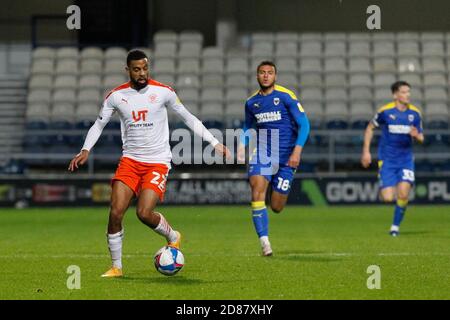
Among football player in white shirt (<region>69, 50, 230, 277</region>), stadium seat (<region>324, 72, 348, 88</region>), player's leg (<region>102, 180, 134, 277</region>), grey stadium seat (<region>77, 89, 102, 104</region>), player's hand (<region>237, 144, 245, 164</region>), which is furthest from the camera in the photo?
stadium seat (<region>324, 72, 348, 88</region>)

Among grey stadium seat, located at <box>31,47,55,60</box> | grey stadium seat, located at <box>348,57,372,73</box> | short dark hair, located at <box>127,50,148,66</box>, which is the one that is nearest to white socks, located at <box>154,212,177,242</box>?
short dark hair, located at <box>127,50,148,66</box>

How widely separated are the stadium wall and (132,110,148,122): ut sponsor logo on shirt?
599 inches

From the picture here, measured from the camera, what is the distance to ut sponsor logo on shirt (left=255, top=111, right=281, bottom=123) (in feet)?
44.5

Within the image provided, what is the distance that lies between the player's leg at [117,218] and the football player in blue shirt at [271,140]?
277cm

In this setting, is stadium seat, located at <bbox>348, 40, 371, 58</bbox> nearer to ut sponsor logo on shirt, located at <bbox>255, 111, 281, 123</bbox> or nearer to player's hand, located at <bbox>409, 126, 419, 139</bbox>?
player's hand, located at <bbox>409, 126, 419, 139</bbox>

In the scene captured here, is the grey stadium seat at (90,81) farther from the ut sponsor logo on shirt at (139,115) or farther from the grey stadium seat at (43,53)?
the ut sponsor logo on shirt at (139,115)

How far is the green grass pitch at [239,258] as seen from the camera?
961 cm

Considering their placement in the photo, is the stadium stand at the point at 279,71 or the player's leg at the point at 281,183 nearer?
the player's leg at the point at 281,183

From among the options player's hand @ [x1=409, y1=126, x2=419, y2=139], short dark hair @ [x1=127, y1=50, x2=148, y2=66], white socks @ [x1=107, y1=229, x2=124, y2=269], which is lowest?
white socks @ [x1=107, y1=229, x2=124, y2=269]

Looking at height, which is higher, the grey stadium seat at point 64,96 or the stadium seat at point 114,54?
the stadium seat at point 114,54

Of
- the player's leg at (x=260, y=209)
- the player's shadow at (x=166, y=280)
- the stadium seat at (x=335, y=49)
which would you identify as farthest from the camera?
the stadium seat at (x=335, y=49)

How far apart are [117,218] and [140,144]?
2.82ft

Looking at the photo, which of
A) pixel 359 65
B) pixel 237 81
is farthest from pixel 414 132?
pixel 359 65

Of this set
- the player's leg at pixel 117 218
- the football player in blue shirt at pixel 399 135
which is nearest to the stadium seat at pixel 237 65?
the football player in blue shirt at pixel 399 135
